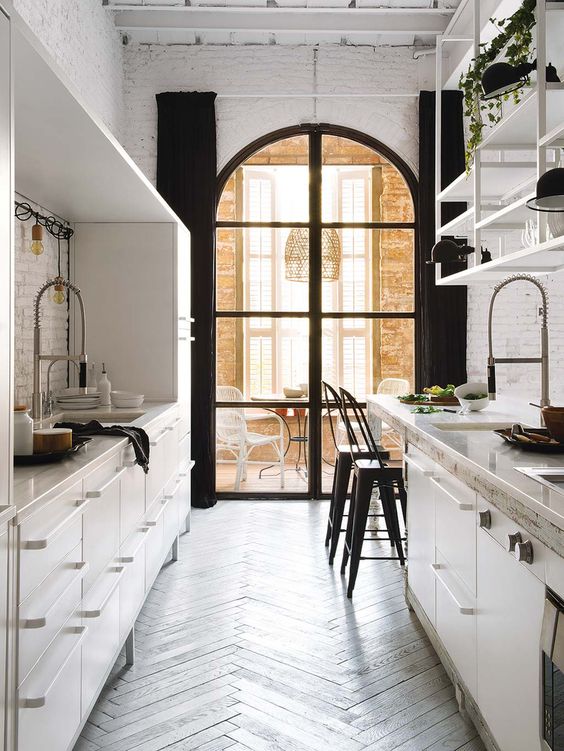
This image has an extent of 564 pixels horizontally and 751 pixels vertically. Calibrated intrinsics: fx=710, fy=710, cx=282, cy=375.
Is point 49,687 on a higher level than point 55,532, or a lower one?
lower

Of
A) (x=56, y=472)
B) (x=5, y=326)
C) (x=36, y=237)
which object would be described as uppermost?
(x=36, y=237)

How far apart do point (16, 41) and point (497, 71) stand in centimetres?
200

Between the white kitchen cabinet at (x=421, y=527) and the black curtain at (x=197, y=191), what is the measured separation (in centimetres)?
266

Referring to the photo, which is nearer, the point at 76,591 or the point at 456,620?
the point at 76,591

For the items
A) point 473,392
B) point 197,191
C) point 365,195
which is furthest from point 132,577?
point 365,195

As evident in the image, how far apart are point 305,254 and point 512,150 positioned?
96.6 inches

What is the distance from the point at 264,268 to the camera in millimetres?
5934

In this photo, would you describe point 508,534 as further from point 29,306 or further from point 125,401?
point 29,306

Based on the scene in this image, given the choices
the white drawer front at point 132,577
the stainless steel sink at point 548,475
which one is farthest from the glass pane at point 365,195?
the stainless steel sink at point 548,475

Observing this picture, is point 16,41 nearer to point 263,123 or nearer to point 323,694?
point 323,694

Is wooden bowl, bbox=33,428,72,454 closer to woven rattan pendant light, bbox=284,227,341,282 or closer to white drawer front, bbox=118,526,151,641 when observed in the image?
white drawer front, bbox=118,526,151,641

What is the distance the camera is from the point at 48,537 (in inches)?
65.7

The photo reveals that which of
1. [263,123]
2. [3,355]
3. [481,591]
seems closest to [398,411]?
[481,591]

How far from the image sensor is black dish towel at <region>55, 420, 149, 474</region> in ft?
8.92
